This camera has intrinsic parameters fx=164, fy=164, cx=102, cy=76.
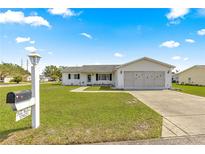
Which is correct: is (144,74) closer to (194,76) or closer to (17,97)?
(17,97)

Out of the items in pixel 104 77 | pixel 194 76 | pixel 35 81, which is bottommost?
pixel 35 81

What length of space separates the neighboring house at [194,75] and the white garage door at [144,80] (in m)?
18.2

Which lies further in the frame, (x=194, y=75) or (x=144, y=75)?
(x=194, y=75)

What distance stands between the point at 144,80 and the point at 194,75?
21.5 metres

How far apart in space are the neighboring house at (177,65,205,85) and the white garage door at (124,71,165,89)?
1825cm

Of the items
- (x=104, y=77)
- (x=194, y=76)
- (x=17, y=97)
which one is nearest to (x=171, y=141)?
(x=17, y=97)

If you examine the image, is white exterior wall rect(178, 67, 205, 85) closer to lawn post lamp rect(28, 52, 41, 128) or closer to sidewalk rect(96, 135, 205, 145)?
sidewalk rect(96, 135, 205, 145)

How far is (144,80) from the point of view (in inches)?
817

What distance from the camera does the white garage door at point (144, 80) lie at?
2072cm

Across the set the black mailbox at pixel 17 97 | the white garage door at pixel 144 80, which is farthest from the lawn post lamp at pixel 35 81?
the white garage door at pixel 144 80

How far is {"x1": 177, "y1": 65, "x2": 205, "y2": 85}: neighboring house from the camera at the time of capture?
3378 cm

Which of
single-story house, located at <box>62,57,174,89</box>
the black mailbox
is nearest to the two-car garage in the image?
single-story house, located at <box>62,57,174,89</box>
